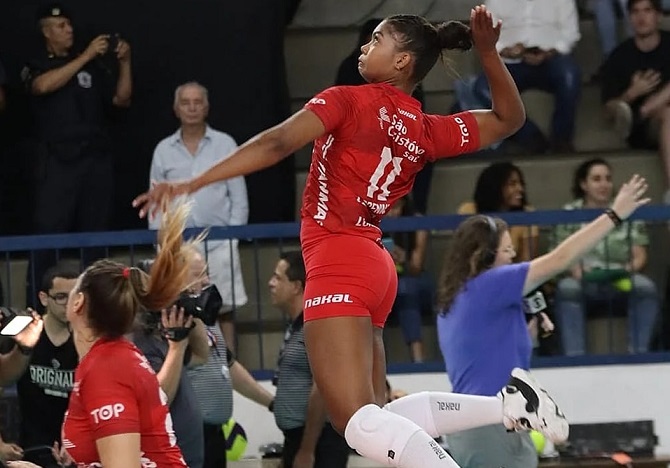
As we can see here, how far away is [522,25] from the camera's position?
860cm

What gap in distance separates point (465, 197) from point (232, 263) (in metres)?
1.70

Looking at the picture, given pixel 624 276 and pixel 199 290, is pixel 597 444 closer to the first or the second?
pixel 624 276

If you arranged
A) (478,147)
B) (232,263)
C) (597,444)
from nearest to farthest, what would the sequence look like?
1. (478,147)
2. (597,444)
3. (232,263)

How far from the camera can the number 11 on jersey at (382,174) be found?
4.46 metres

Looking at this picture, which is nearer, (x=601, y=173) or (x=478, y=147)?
(x=478, y=147)

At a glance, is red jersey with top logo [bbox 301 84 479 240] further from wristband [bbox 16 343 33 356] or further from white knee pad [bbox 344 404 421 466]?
wristband [bbox 16 343 33 356]

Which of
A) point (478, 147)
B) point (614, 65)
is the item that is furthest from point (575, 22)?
point (478, 147)

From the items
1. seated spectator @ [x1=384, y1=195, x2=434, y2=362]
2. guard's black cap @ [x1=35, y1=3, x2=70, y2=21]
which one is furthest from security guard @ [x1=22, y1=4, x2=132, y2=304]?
seated spectator @ [x1=384, y1=195, x2=434, y2=362]

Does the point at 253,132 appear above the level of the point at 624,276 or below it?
above

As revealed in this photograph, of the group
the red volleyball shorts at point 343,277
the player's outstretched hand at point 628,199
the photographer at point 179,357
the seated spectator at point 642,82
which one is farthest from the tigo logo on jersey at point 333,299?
the seated spectator at point 642,82

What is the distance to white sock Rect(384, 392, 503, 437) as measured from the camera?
496cm

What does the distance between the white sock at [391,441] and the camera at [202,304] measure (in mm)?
1242

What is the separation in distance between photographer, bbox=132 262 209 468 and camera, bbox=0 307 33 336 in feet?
1.42

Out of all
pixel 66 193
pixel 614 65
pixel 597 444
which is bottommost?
pixel 597 444
